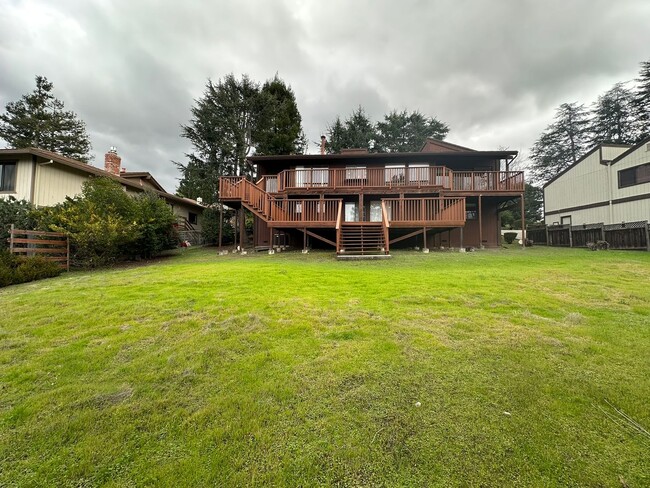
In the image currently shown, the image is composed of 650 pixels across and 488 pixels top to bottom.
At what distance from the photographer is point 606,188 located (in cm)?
1720

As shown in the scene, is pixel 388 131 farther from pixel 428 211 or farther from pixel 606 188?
pixel 428 211

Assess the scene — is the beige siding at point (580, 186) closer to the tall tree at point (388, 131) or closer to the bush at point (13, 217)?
the tall tree at point (388, 131)

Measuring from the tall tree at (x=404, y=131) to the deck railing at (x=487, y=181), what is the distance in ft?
59.0

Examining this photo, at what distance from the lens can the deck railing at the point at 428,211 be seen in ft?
39.8

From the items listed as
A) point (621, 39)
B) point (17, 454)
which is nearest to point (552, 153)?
point (621, 39)

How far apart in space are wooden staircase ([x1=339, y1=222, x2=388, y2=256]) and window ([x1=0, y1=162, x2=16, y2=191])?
16.3m

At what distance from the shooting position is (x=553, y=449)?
1.76m

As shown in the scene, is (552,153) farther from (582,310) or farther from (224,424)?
(224,424)

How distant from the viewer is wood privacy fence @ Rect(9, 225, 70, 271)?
9.26 m

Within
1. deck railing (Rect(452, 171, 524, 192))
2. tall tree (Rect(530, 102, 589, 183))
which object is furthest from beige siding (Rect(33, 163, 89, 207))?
tall tree (Rect(530, 102, 589, 183))

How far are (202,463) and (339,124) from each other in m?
A: 33.3

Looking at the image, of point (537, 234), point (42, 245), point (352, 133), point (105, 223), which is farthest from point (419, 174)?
point (352, 133)

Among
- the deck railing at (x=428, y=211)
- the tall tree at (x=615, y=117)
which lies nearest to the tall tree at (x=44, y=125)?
the deck railing at (x=428, y=211)

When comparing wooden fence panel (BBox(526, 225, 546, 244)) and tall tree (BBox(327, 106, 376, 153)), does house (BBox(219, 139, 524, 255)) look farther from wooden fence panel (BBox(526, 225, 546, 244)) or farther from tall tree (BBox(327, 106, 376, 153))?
tall tree (BBox(327, 106, 376, 153))
